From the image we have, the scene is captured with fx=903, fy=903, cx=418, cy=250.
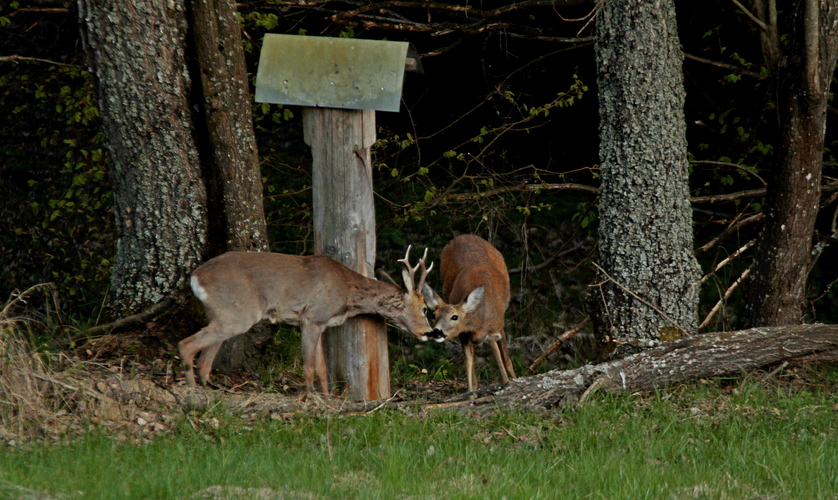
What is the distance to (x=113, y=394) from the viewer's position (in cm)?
573

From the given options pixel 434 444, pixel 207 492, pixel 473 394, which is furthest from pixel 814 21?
pixel 207 492

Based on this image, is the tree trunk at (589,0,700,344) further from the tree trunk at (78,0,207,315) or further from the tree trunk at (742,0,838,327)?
the tree trunk at (78,0,207,315)

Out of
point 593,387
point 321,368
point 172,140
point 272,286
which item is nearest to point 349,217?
point 272,286

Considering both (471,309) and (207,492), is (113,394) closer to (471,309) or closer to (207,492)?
(207,492)

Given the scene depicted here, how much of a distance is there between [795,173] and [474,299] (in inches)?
108

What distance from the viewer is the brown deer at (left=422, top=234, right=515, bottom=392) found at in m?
7.61

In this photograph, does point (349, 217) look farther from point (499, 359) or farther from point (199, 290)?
point (499, 359)

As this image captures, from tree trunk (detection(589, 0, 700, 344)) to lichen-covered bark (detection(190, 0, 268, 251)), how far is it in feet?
9.34

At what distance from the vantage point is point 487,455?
507 centimetres

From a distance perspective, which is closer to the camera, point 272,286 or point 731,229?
point 272,286

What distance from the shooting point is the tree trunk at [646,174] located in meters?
6.80

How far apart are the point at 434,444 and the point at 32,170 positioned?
10.1 meters

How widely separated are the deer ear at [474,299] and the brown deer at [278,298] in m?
0.99

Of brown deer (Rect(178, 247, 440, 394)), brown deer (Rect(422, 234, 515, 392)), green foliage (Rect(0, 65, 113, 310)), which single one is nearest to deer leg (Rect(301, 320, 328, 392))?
brown deer (Rect(178, 247, 440, 394))
